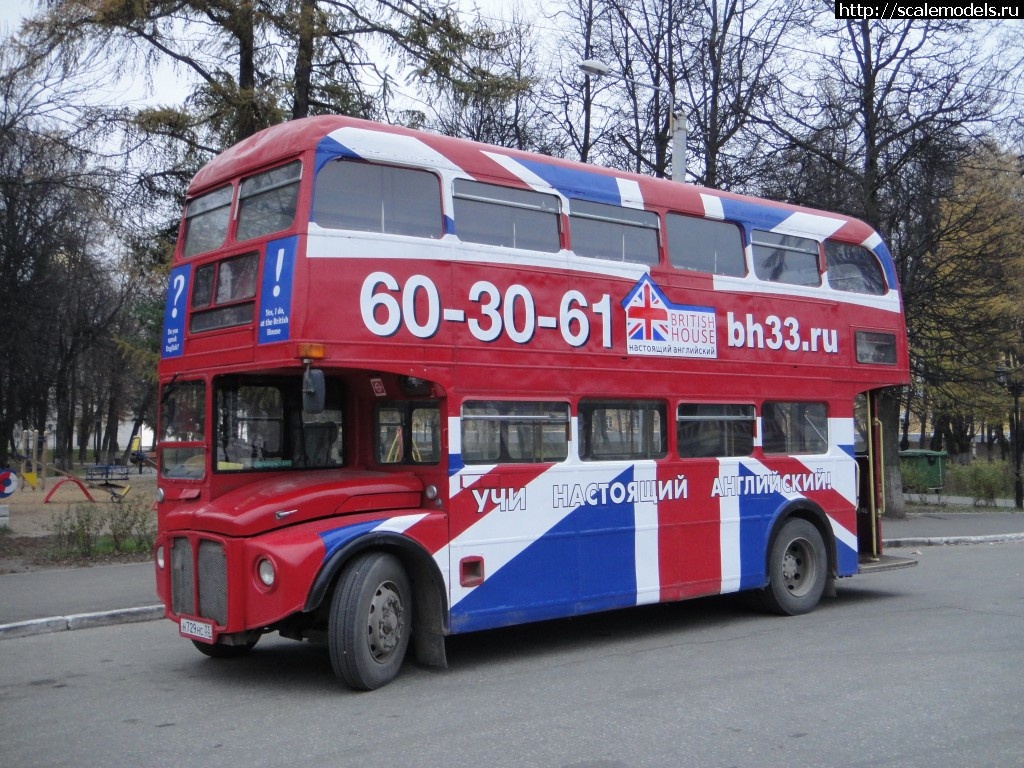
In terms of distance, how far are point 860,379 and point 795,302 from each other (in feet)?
4.74

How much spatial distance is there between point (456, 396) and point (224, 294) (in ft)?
6.65

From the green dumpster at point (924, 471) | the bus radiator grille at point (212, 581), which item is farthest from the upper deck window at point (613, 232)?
the green dumpster at point (924, 471)

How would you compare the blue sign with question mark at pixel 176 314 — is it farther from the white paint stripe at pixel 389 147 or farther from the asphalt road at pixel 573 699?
the asphalt road at pixel 573 699

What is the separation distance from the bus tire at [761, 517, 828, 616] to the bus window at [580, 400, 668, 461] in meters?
2.01

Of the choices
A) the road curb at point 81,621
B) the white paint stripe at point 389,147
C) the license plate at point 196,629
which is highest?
the white paint stripe at point 389,147

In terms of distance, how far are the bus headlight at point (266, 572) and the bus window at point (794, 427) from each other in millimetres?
5706

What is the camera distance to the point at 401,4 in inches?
680

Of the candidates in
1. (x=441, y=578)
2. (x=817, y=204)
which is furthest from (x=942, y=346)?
(x=441, y=578)

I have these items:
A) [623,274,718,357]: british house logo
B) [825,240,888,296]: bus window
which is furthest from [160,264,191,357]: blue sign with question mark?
[825,240,888,296]: bus window

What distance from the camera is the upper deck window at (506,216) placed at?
8.91 m

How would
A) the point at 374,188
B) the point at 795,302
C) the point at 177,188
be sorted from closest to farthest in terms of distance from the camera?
the point at 374,188 → the point at 795,302 → the point at 177,188

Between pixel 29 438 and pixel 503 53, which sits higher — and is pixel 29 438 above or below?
below

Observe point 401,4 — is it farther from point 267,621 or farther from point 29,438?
point 29,438

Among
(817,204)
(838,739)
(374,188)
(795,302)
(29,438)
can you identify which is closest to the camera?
(838,739)
